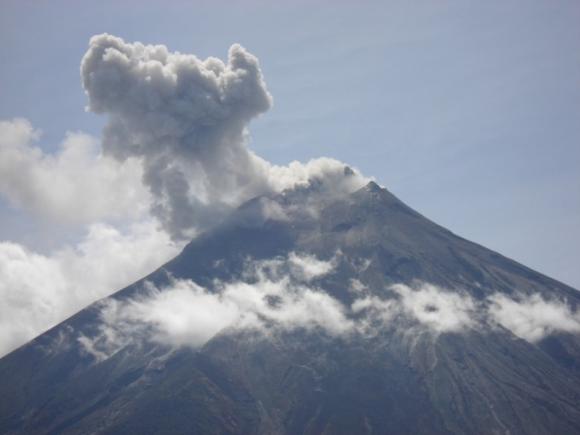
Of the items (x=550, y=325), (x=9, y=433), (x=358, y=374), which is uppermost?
(x=550, y=325)

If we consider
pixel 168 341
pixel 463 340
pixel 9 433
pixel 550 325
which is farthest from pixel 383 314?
pixel 9 433

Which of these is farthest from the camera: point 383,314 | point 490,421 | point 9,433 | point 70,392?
point 383,314

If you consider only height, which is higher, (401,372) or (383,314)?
(383,314)

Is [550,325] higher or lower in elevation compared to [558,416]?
higher

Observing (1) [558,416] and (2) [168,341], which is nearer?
(1) [558,416]

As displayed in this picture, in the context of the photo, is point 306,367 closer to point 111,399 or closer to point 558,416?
point 111,399

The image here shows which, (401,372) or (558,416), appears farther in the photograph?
(401,372)

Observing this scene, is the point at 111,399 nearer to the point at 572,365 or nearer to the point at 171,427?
the point at 171,427

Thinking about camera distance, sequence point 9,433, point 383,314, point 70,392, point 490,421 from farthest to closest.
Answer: point 383,314, point 70,392, point 9,433, point 490,421

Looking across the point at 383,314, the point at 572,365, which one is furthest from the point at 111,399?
the point at 572,365
